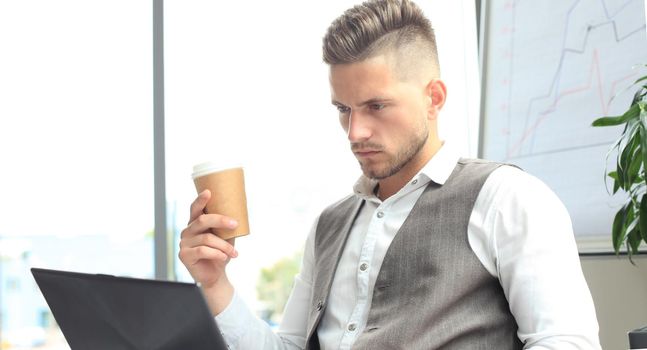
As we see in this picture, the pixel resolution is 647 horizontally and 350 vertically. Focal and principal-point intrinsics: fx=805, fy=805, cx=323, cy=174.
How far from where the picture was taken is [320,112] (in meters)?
3.55

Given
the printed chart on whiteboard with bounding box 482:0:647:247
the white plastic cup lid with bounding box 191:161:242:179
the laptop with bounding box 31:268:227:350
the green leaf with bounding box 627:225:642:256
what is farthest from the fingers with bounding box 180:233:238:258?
the printed chart on whiteboard with bounding box 482:0:647:247

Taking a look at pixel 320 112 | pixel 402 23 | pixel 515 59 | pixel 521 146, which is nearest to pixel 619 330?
pixel 521 146

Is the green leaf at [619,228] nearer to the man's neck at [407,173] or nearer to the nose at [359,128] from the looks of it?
the man's neck at [407,173]

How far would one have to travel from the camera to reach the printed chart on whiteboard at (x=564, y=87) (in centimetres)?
227

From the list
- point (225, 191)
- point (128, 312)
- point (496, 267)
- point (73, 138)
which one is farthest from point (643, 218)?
point (73, 138)

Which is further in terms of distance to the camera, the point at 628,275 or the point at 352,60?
the point at 628,275

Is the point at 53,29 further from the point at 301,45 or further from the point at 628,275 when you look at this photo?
the point at 628,275

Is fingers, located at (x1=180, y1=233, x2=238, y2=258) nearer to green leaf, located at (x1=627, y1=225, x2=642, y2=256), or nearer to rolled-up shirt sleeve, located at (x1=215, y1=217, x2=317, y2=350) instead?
rolled-up shirt sleeve, located at (x1=215, y1=217, x2=317, y2=350)

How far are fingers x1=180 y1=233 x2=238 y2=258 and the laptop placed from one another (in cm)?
Answer: 25

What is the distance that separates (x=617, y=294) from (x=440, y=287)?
1100 millimetres

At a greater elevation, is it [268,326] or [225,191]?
[225,191]

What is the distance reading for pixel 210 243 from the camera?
53.7 inches

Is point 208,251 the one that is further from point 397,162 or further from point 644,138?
point 644,138

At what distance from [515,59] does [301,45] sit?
1.16 metres
